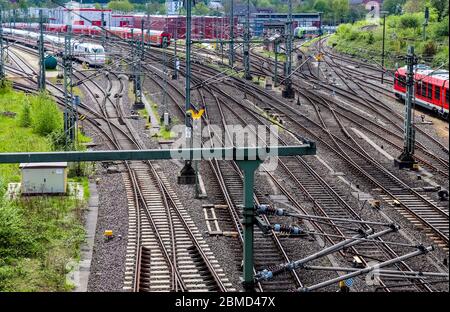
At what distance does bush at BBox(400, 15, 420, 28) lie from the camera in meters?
34.2

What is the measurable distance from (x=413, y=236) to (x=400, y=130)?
1217 cm

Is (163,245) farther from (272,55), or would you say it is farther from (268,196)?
(272,55)

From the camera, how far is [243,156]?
763 centimetres

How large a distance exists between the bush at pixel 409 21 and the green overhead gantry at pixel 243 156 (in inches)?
1068

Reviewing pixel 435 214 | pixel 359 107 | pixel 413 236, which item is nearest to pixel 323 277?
pixel 413 236

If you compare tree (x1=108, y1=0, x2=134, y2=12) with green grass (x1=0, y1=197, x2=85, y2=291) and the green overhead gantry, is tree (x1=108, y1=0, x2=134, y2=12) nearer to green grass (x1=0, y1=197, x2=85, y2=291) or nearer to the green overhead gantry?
green grass (x1=0, y1=197, x2=85, y2=291)

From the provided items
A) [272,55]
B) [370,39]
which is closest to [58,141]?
[370,39]

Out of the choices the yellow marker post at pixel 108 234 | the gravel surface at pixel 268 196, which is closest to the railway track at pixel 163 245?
the gravel surface at pixel 268 196

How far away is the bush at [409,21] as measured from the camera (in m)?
34.2

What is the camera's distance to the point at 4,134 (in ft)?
84.5

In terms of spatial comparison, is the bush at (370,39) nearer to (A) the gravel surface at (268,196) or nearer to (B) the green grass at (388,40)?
(B) the green grass at (388,40)

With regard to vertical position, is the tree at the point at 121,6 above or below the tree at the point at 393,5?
above

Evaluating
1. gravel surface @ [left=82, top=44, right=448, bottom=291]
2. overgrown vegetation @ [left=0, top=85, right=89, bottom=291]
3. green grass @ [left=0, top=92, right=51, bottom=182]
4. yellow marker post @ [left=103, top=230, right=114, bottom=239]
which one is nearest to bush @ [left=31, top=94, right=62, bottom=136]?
green grass @ [left=0, top=92, right=51, bottom=182]

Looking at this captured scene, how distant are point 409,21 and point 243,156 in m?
30.0
